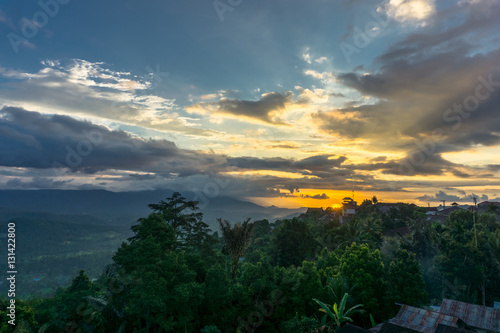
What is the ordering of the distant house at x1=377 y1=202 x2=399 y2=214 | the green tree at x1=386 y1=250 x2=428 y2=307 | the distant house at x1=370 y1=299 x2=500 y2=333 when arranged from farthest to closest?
the distant house at x1=377 y1=202 x2=399 y2=214
the green tree at x1=386 y1=250 x2=428 y2=307
the distant house at x1=370 y1=299 x2=500 y2=333

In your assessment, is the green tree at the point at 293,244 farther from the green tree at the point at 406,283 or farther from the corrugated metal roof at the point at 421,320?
the corrugated metal roof at the point at 421,320

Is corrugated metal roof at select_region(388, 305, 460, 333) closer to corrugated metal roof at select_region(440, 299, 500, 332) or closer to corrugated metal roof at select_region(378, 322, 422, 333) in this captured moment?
corrugated metal roof at select_region(378, 322, 422, 333)

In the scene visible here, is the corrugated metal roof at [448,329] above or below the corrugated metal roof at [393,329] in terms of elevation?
above

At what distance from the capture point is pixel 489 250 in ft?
108

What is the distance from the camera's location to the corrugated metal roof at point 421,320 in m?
18.0

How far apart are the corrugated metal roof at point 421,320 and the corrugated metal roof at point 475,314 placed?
1.04 meters

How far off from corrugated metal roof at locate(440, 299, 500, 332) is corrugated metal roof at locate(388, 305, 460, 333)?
1043 millimetres

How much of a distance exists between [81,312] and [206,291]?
7483 mm

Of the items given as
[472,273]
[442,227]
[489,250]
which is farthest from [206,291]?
[442,227]

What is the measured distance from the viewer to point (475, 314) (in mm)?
20109

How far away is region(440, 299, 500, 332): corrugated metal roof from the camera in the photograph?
19053 millimetres

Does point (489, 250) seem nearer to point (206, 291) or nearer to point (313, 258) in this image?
point (313, 258)

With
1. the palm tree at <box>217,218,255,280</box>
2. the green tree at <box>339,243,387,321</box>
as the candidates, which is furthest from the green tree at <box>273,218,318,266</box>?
the palm tree at <box>217,218,255,280</box>

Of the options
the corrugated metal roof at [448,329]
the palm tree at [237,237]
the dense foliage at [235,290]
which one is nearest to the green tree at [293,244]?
the dense foliage at [235,290]
